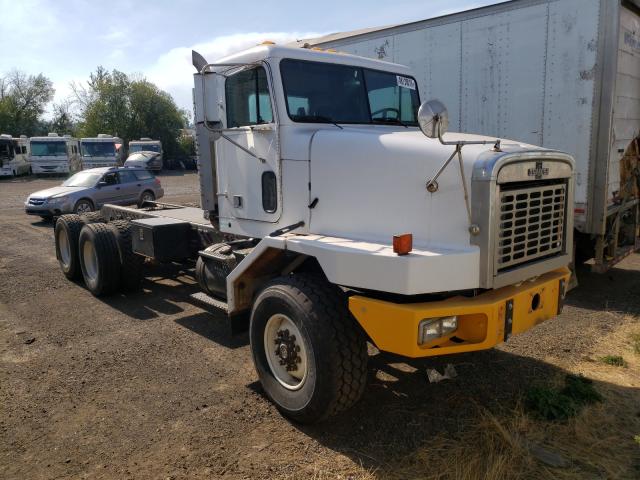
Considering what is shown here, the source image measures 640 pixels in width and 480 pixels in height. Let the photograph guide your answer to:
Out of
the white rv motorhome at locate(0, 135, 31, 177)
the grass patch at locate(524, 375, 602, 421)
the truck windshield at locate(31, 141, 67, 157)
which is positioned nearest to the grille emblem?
the grass patch at locate(524, 375, 602, 421)

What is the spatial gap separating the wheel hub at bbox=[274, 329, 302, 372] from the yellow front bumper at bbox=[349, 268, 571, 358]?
675 mm

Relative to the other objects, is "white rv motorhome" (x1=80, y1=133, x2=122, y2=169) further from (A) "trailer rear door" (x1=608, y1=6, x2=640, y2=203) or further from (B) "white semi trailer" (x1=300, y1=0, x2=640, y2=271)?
(A) "trailer rear door" (x1=608, y1=6, x2=640, y2=203)

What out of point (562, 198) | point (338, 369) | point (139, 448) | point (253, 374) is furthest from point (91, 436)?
point (562, 198)

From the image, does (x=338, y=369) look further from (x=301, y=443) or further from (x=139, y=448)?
(x=139, y=448)

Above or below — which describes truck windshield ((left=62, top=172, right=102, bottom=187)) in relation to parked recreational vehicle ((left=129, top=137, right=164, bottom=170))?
below

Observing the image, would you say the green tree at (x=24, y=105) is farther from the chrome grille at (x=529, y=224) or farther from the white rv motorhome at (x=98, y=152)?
the chrome grille at (x=529, y=224)

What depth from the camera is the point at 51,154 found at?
105 feet

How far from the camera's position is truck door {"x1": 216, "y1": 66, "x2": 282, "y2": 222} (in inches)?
179

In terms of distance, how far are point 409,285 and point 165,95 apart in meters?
54.9

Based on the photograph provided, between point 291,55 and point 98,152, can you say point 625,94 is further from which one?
point 98,152

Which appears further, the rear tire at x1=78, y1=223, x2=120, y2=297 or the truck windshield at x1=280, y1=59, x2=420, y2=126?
the rear tire at x1=78, y1=223, x2=120, y2=297

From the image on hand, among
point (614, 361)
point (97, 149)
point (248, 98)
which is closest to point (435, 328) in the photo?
point (614, 361)

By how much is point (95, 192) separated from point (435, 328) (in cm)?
1394

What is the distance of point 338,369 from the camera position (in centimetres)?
345
